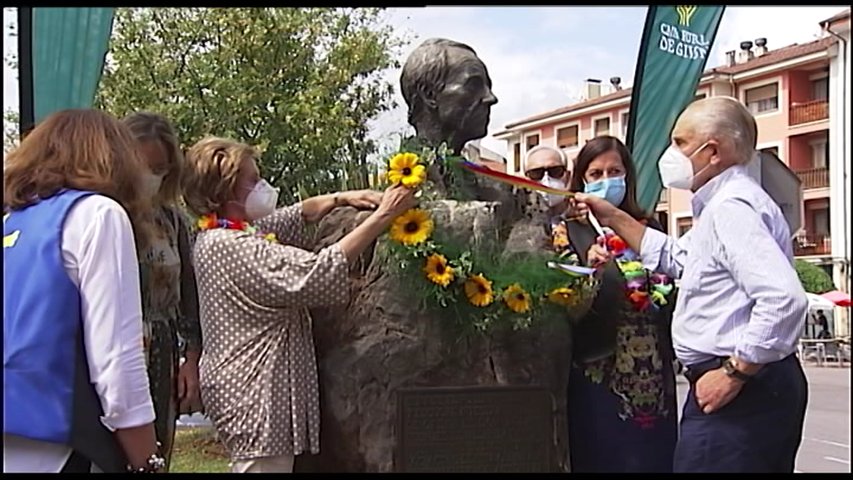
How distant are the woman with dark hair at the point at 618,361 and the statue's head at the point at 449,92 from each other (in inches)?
18.4

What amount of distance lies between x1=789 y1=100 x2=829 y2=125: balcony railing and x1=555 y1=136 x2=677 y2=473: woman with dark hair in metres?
31.9

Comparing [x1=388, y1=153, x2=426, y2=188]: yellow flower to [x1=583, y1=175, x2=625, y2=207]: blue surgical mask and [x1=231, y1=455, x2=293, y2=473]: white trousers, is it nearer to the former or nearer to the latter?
[x1=583, y1=175, x2=625, y2=207]: blue surgical mask

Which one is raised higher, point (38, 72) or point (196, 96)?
point (196, 96)

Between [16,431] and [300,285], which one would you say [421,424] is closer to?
[300,285]

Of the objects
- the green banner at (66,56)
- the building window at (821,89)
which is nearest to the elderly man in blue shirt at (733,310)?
the green banner at (66,56)

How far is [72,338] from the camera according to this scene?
2244mm

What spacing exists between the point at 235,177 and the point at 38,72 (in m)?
2.66

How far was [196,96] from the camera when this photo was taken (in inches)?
535

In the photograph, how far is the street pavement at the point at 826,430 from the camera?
913cm

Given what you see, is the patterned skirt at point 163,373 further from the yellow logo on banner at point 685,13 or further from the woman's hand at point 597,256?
the yellow logo on banner at point 685,13

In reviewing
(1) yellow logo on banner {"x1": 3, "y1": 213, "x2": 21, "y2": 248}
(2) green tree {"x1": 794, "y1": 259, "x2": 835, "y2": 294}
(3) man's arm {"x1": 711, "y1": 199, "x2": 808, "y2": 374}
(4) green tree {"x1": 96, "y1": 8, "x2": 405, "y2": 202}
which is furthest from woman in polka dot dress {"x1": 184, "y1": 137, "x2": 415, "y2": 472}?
(2) green tree {"x1": 794, "y1": 259, "x2": 835, "y2": 294}

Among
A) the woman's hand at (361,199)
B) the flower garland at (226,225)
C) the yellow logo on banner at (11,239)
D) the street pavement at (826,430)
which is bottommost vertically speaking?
the street pavement at (826,430)

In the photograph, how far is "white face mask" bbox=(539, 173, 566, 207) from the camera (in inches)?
147

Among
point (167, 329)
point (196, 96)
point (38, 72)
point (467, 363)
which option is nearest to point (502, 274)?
point (467, 363)
